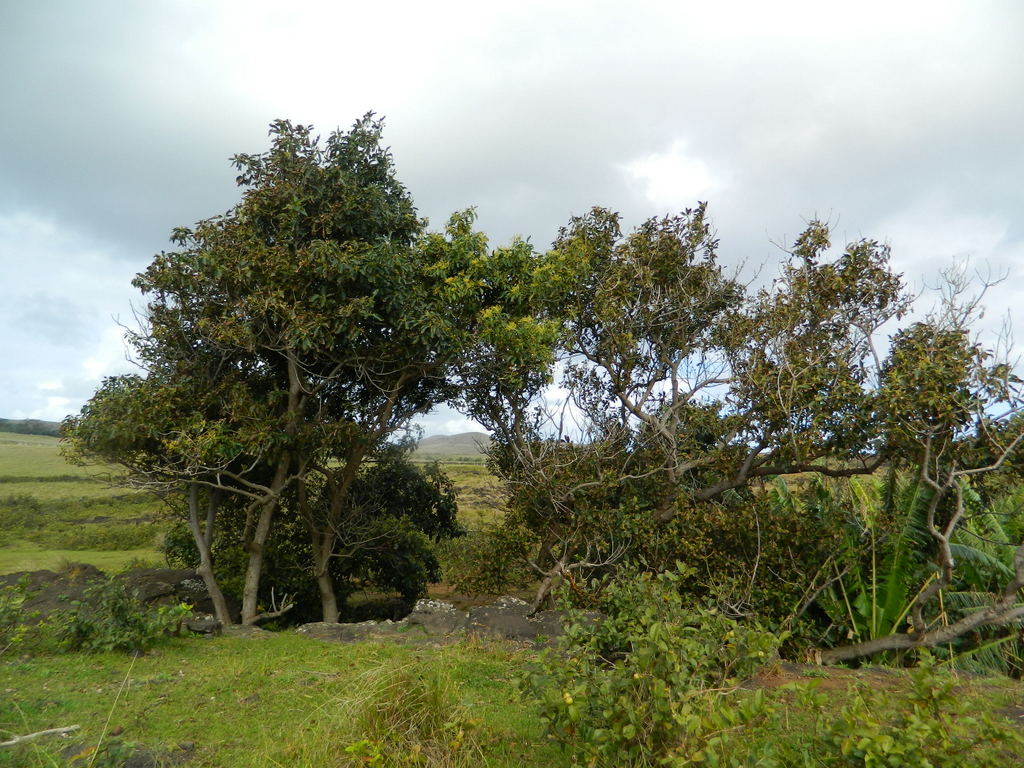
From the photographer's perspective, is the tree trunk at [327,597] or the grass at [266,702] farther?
the tree trunk at [327,597]

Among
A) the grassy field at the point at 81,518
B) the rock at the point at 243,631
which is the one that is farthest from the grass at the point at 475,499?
the rock at the point at 243,631

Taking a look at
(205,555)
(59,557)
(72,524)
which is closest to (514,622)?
(205,555)

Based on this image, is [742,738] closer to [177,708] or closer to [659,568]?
[177,708]

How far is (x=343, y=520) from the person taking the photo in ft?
43.1

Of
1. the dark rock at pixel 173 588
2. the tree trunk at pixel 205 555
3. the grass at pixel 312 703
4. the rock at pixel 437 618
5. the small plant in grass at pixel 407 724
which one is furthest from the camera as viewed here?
the dark rock at pixel 173 588

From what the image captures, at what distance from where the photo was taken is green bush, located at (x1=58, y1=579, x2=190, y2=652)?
319 inches

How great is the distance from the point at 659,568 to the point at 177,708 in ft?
23.3

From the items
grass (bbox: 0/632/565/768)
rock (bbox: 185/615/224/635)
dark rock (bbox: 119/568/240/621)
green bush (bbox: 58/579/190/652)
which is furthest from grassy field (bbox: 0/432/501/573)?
grass (bbox: 0/632/565/768)

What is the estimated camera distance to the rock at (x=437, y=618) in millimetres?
10070

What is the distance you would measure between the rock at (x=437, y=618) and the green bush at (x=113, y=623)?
11.5 feet

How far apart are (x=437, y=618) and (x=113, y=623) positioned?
4.51 metres

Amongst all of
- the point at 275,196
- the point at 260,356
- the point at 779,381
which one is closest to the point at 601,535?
the point at 779,381

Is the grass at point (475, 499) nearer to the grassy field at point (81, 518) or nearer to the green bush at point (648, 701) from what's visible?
the grassy field at point (81, 518)

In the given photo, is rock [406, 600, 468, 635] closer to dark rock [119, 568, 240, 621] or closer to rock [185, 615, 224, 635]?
rock [185, 615, 224, 635]
